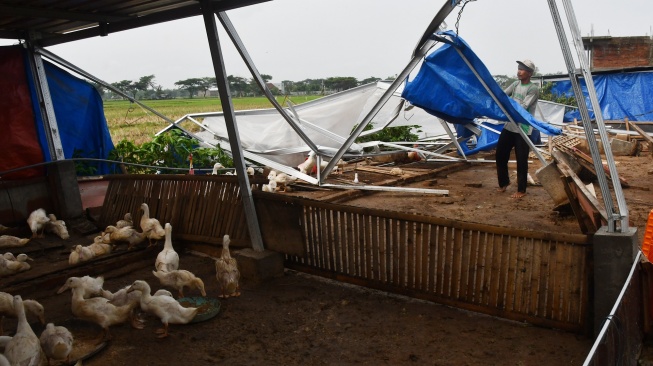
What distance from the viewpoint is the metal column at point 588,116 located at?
4.04 m

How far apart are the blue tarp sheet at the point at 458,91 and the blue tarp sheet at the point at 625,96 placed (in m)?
13.7

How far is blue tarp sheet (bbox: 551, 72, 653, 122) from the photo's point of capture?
21297 millimetres

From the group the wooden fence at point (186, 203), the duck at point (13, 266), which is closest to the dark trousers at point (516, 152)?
the wooden fence at point (186, 203)

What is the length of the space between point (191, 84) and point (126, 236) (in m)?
65.6

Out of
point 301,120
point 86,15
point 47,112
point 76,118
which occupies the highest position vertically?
point 86,15

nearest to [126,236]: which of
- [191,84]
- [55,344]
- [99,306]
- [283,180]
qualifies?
[99,306]

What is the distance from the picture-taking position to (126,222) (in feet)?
24.9

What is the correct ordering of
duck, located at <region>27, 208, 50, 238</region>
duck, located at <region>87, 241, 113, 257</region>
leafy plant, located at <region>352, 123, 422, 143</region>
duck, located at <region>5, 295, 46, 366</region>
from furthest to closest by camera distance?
leafy plant, located at <region>352, 123, 422, 143</region> < duck, located at <region>27, 208, 50, 238</region> < duck, located at <region>87, 241, 113, 257</region> < duck, located at <region>5, 295, 46, 366</region>

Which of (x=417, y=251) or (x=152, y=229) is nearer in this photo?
(x=417, y=251)

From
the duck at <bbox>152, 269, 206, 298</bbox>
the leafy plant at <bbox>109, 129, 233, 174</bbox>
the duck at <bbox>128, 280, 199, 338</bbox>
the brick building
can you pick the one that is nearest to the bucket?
the duck at <bbox>152, 269, 206, 298</bbox>

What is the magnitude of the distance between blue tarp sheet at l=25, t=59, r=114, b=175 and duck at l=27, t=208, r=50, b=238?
1.22m

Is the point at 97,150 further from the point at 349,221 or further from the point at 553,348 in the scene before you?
the point at 553,348

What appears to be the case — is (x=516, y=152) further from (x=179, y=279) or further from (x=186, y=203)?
(x=179, y=279)

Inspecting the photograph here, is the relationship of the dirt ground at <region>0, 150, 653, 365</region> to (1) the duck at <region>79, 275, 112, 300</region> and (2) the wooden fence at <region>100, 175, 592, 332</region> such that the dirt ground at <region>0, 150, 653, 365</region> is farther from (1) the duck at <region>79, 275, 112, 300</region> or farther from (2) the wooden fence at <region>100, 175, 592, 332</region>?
(1) the duck at <region>79, 275, 112, 300</region>
